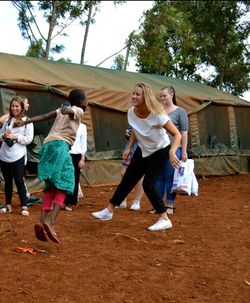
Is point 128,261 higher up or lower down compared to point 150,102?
lower down

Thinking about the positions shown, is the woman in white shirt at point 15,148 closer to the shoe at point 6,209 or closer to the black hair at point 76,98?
the shoe at point 6,209

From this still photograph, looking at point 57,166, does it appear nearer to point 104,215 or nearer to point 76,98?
point 76,98

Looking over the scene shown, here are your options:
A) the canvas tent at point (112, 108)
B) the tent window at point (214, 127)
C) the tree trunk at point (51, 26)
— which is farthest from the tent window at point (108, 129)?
the tree trunk at point (51, 26)

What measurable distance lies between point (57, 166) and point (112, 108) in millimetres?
5376

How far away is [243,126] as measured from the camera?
1298 centimetres

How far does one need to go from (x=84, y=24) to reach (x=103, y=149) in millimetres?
13272

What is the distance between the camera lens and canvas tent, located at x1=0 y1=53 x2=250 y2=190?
8.51 meters

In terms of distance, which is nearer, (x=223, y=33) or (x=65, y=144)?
(x=65, y=144)

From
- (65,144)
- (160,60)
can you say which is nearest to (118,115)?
(65,144)

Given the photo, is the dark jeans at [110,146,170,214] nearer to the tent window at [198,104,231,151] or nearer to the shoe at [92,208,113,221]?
the shoe at [92,208,113,221]

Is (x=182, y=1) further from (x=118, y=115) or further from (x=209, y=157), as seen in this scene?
(x=118, y=115)

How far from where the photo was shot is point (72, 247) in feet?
14.2

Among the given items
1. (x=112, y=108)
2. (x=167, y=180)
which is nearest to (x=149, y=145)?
(x=167, y=180)

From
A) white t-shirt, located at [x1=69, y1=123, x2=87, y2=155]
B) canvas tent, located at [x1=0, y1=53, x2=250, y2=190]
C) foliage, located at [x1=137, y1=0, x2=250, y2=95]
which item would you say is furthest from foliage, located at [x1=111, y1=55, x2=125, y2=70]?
white t-shirt, located at [x1=69, y1=123, x2=87, y2=155]
